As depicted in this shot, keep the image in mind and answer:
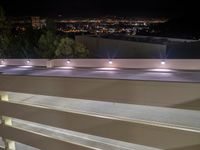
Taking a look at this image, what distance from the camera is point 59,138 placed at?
2.25m

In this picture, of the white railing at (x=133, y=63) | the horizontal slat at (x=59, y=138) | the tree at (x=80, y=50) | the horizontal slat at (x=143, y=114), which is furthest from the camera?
the tree at (x=80, y=50)

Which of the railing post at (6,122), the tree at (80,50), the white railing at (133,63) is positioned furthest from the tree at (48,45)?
the railing post at (6,122)

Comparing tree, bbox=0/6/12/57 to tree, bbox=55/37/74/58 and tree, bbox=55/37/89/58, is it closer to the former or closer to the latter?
tree, bbox=55/37/74/58

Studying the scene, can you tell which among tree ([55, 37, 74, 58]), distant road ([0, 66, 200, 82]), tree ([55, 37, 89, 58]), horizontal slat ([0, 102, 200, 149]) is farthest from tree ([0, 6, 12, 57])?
horizontal slat ([0, 102, 200, 149])

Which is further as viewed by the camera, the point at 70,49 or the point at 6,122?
the point at 70,49

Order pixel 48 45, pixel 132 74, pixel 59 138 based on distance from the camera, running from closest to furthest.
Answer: pixel 59 138
pixel 132 74
pixel 48 45

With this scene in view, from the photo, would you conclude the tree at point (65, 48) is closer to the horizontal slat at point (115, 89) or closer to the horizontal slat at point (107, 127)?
the horizontal slat at point (107, 127)

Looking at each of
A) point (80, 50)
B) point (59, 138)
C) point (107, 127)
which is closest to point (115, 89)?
point (107, 127)

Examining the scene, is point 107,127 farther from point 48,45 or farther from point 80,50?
point 48,45

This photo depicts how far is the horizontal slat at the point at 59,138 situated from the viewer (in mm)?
1947

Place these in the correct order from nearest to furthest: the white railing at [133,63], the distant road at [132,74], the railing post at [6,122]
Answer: the railing post at [6,122] < the distant road at [132,74] < the white railing at [133,63]

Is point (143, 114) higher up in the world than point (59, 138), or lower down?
higher up

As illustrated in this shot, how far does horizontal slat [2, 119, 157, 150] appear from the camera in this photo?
1.95 meters

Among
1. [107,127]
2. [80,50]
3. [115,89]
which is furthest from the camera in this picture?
[80,50]
